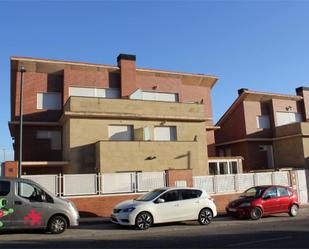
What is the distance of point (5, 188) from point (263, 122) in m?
29.0

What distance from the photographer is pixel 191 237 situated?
12.0m

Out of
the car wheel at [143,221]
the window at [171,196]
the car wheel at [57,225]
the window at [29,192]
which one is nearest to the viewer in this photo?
the window at [29,192]

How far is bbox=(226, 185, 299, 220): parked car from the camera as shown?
689 inches

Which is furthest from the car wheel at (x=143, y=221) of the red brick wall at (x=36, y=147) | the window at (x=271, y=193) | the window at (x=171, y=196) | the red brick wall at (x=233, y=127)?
the red brick wall at (x=233, y=127)

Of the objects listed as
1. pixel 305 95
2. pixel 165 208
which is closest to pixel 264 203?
pixel 165 208

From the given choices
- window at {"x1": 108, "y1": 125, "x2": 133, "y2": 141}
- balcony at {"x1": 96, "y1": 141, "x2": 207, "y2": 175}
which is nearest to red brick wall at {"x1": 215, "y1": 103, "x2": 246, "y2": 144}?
balcony at {"x1": 96, "y1": 141, "x2": 207, "y2": 175}

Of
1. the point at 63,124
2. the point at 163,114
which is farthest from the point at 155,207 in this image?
the point at 63,124

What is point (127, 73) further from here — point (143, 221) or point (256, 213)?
point (143, 221)

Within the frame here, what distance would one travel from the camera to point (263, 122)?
36781 mm

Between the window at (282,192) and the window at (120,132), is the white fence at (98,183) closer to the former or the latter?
the window at (120,132)

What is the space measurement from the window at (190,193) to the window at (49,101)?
16514mm

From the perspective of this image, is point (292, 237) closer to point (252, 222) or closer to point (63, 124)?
point (252, 222)

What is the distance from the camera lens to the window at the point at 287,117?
3681 centimetres

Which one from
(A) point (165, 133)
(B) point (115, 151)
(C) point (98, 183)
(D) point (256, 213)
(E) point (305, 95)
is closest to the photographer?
(D) point (256, 213)
